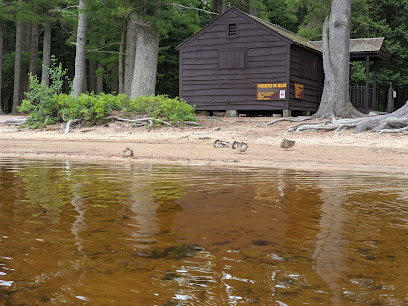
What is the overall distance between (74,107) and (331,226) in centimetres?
1637

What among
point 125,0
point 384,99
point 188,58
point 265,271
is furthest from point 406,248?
point 384,99

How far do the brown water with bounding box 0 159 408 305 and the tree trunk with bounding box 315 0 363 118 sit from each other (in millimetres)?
13537

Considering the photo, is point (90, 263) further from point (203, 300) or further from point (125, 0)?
point (125, 0)

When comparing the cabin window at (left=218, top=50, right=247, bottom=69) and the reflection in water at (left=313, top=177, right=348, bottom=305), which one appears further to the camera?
the cabin window at (left=218, top=50, right=247, bottom=69)

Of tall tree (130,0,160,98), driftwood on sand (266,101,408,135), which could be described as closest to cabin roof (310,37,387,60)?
driftwood on sand (266,101,408,135)

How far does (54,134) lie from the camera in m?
18.7

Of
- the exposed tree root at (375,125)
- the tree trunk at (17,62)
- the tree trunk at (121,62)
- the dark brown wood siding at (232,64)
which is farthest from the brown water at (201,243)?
the tree trunk at (17,62)

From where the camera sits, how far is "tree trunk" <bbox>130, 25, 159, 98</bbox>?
76.5ft

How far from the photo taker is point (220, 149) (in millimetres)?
13781

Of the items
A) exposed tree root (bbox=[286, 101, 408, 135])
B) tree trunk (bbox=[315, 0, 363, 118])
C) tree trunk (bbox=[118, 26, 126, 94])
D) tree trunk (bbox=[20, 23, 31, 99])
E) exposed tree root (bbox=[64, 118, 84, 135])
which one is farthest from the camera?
tree trunk (bbox=[20, 23, 31, 99])

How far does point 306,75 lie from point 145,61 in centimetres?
826

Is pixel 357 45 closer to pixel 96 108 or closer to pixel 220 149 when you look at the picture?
pixel 96 108

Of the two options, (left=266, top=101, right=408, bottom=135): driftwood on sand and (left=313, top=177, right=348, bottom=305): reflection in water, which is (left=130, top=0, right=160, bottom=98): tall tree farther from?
(left=313, top=177, right=348, bottom=305): reflection in water

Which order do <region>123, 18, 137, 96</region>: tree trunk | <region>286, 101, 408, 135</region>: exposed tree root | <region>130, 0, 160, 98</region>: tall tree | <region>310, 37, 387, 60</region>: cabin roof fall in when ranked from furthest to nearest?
1. <region>123, 18, 137, 96</region>: tree trunk
2. <region>310, 37, 387, 60</region>: cabin roof
3. <region>130, 0, 160, 98</region>: tall tree
4. <region>286, 101, 408, 135</region>: exposed tree root
